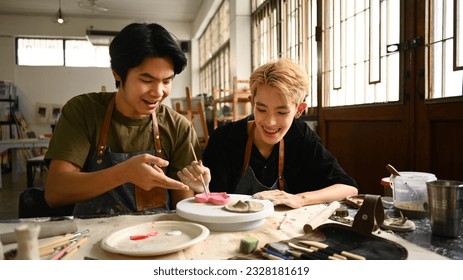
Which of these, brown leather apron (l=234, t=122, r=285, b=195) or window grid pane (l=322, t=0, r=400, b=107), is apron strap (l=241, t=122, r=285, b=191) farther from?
window grid pane (l=322, t=0, r=400, b=107)

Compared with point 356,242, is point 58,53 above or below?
above

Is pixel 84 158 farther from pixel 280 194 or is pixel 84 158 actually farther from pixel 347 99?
pixel 347 99

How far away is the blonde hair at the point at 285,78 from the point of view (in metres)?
1.42

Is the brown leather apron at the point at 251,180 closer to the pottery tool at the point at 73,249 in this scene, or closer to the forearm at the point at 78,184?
the forearm at the point at 78,184

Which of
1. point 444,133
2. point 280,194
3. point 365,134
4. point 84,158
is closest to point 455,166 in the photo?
point 444,133

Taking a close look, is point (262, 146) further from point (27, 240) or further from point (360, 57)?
point (360, 57)

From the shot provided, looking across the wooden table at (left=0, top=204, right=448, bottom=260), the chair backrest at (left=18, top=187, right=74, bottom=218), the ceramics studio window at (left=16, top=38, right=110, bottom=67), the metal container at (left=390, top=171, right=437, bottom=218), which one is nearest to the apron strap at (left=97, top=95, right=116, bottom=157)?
the chair backrest at (left=18, top=187, right=74, bottom=218)

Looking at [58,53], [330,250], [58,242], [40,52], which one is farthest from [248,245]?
[40,52]

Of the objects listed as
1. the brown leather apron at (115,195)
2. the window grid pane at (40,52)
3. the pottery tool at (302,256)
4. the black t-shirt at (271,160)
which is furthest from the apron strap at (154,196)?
the window grid pane at (40,52)

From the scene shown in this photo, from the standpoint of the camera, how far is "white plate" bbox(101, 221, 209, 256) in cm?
80

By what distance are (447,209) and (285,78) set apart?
722mm

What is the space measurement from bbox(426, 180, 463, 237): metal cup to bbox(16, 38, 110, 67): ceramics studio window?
10.4m

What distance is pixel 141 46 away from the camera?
4.33ft
